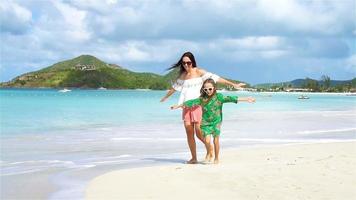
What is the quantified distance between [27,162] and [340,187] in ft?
18.6

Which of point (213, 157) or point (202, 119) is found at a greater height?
point (202, 119)

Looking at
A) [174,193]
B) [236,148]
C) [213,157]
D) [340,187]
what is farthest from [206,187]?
[236,148]

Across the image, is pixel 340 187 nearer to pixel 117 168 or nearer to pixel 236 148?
pixel 117 168

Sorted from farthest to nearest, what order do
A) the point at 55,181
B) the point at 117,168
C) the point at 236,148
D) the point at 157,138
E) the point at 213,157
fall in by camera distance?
the point at 157,138 < the point at 236,148 < the point at 213,157 < the point at 117,168 < the point at 55,181

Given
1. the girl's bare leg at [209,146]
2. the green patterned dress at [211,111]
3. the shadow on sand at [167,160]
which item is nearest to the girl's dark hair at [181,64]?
the green patterned dress at [211,111]

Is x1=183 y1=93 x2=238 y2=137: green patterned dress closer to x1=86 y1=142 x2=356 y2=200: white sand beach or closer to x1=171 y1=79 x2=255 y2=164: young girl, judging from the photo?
x1=171 y1=79 x2=255 y2=164: young girl

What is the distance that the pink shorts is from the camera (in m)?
8.55

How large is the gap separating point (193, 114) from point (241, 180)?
210 centimetres

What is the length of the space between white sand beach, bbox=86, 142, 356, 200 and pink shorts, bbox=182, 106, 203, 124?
2.48 feet

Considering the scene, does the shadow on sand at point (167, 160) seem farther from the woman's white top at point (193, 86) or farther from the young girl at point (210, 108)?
the woman's white top at point (193, 86)

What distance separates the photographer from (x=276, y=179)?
6.68m

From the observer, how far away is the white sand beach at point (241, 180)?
5.96m

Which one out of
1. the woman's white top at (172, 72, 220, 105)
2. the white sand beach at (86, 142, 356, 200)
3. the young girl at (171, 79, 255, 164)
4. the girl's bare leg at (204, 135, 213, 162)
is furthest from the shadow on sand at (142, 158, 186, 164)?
the woman's white top at (172, 72, 220, 105)

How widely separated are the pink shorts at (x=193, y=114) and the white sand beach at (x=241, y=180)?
756mm
